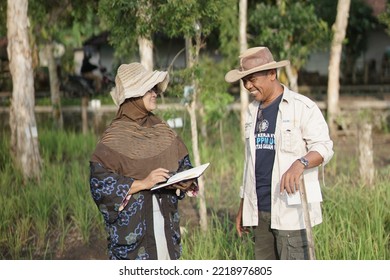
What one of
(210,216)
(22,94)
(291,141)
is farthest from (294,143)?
(22,94)

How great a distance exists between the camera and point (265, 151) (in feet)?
11.5

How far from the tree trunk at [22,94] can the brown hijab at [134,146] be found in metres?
5.01

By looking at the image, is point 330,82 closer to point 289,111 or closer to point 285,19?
point 285,19

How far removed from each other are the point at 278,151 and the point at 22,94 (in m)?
5.40

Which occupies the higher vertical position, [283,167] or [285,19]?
[285,19]

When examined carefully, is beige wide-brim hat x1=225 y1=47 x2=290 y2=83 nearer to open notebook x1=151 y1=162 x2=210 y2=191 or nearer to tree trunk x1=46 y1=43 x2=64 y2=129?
open notebook x1=151 y1=162 x2=210 y2=191

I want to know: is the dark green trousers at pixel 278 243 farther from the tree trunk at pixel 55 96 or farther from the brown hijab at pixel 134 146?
the tree trunk at pixel 55 96

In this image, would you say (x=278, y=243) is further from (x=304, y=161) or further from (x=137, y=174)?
(x=137, y=174)

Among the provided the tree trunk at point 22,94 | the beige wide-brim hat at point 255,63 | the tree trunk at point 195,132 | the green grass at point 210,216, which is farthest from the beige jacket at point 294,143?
the tree trunk at point 22,94

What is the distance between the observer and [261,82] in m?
3.46
